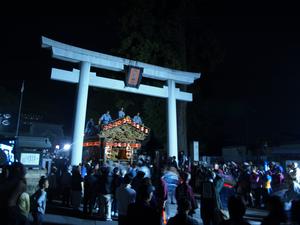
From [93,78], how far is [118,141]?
19.0ft

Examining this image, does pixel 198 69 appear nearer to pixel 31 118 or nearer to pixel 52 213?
pixel 52 213

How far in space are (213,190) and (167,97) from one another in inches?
423

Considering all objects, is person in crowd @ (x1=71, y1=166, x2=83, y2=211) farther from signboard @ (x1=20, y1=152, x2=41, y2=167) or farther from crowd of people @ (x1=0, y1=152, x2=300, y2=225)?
signboard @ (x1=20, y1=152, x2=41, y2=167)

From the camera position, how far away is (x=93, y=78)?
1459 centimetres

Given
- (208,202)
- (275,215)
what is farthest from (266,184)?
(275,215)

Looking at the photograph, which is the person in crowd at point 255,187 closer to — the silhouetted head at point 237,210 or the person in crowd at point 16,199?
the silhouetted head at point 237,210

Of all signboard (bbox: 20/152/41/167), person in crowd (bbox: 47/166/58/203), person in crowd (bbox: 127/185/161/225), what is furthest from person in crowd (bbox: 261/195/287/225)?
signboard (bbox: 20/152/41/167)

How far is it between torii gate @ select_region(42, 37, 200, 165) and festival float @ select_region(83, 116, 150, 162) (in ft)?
10.7

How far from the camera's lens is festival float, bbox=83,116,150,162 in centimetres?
1817

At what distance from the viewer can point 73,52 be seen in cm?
1384

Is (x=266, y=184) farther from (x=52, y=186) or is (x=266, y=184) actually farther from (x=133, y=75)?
(x=133, y=75)

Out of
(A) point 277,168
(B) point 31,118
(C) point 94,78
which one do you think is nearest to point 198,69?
(C) point 94,78

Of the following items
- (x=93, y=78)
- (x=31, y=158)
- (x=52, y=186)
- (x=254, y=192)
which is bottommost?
(x=254, y=192)

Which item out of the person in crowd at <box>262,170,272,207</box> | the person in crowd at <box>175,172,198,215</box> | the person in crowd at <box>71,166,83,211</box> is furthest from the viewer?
the person in crowd at <box>262,170,272,207</box>
